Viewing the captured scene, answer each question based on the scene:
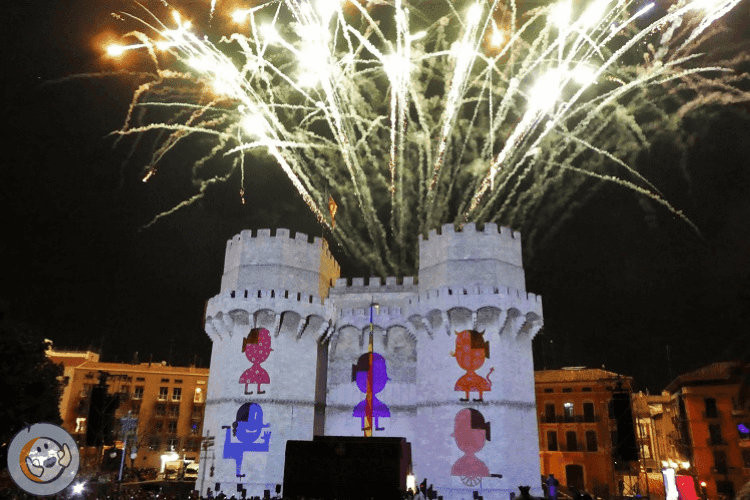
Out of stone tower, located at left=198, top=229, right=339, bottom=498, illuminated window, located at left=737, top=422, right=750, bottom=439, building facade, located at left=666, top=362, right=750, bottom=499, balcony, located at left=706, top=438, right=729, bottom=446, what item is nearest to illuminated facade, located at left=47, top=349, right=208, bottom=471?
stone tower, located at left=198, top=229, right=339, bottom=498

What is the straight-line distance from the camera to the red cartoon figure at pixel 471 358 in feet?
101

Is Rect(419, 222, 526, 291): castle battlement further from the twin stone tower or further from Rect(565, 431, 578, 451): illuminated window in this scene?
Rect(565, 431, 578, 451): illuminated window

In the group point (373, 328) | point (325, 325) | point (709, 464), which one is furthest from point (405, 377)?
point (709, 464)

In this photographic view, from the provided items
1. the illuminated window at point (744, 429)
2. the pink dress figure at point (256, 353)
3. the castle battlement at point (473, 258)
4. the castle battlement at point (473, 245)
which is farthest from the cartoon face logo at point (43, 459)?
the illuminated window at point (744, 429)

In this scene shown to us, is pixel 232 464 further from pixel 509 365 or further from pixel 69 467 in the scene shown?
pixel 69 467

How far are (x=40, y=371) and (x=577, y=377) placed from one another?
42415mm

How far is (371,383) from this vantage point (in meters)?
33.0

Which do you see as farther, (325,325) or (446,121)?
(325,325)

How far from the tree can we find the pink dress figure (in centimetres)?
984

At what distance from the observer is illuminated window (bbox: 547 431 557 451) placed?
49938 millimetres

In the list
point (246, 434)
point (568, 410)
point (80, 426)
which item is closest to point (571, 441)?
point (568, 410)

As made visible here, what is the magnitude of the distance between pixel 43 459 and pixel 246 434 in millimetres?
18312

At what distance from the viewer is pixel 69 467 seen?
47.2ft

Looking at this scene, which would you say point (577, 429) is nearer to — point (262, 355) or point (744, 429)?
point (744, 429)
